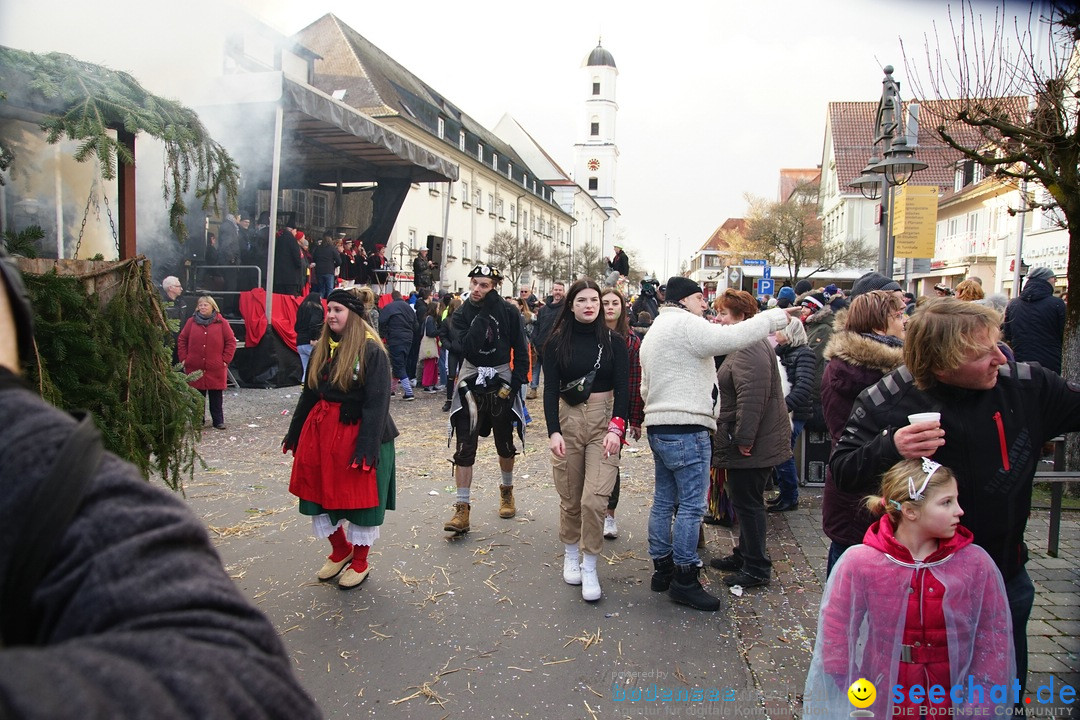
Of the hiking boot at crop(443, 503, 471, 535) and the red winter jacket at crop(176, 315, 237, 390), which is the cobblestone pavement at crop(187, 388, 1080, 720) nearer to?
the hiking boot at crop(443, 503, 471, 535)

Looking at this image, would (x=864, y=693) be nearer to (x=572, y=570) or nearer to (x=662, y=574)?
(x=662, y=574)

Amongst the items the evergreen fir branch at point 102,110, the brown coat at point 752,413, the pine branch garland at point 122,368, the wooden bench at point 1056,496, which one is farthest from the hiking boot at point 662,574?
the evergreen fir branch at point 102,110

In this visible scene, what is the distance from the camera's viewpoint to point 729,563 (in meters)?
4.96

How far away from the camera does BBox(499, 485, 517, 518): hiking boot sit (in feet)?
19.9

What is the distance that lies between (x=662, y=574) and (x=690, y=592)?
260 millimetres

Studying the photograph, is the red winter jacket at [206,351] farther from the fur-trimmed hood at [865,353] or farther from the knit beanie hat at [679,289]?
the fur-trimmed hood at [865,353]

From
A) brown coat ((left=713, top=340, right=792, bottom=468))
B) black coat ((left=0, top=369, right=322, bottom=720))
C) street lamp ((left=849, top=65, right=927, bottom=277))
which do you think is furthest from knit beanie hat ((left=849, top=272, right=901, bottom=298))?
black coat ((left=0, top=369, right=322, bottom=720))

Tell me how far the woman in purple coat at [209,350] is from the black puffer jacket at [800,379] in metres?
6.89

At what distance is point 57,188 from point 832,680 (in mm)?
10138

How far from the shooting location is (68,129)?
3.50m

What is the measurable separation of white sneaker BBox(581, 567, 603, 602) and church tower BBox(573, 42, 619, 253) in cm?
8710

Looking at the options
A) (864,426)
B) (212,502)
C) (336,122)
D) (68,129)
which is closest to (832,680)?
(864,426)

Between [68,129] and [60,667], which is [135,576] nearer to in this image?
[60,667]

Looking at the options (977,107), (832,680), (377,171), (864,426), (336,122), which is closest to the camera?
(832,680)
